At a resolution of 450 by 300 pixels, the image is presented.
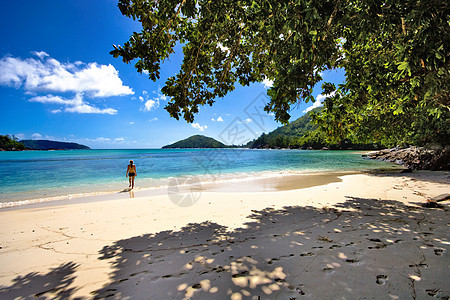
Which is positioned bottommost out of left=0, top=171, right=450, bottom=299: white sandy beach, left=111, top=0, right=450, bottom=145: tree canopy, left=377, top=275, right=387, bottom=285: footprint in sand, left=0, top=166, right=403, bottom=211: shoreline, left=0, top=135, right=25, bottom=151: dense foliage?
left=0, top=166, right=403, bottom=211: shoreline

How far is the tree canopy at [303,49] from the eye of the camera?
307cm

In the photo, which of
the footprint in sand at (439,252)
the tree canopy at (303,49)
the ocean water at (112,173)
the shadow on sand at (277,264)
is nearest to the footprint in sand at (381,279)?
the shadow on sand at (277,264)

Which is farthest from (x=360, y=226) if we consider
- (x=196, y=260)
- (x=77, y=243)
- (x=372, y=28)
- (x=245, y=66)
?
(x=77, y=243)

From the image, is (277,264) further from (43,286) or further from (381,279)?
(43,286)

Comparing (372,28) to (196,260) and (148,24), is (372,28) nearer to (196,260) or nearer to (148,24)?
(148,24)

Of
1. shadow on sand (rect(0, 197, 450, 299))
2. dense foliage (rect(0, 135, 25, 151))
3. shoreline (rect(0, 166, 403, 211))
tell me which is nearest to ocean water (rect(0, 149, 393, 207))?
shoreline (rect(0, 166, 403, 211))

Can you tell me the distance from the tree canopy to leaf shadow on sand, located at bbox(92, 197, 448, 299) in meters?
2.91

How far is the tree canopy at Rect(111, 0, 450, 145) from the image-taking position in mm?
3070

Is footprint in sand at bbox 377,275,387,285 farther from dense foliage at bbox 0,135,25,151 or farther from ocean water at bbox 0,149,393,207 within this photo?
dense foliage at bbox 0,135,25,151

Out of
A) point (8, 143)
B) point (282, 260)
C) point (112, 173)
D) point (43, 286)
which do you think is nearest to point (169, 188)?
point (43, 286)

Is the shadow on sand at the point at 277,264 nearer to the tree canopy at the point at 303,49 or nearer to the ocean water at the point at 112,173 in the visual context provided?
the tree canopy at the point at 303,49

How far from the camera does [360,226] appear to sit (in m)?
4.81

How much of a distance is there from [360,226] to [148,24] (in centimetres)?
747

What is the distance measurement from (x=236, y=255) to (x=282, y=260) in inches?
33.3
